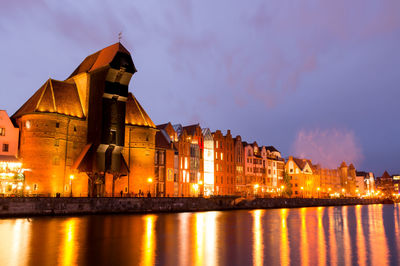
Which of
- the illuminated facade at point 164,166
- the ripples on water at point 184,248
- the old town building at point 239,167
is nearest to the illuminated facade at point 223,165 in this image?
the old town building at point 239,167

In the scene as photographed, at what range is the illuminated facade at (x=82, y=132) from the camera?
54719 millimetres

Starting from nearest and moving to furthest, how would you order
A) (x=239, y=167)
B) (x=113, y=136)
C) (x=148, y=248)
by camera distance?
(x=148, y=248) < (x=113, y=136) < (x=239, y=167)

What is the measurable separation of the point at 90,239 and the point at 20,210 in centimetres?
2322

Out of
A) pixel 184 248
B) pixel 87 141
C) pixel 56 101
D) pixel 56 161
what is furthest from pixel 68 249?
pixel 56 101

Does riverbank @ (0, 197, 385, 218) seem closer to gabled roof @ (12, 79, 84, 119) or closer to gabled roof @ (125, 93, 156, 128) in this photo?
gabled roof @ (125, 93, 156, 128)

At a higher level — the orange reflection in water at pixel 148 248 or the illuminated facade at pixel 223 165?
the illuminated facade at pixel 223 165

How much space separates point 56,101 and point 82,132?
236 inches

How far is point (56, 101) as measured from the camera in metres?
58.1

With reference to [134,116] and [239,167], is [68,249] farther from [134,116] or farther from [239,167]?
[239,167]

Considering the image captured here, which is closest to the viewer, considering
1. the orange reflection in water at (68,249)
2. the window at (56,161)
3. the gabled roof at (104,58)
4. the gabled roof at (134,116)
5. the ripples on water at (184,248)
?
the orange reflection in water at (68,249)

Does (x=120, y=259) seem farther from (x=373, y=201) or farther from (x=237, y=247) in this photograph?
(x=373, y=201)

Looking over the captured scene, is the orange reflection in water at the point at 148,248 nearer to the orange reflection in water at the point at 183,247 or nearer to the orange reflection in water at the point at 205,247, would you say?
the orange reflection in water at the point at 183,247

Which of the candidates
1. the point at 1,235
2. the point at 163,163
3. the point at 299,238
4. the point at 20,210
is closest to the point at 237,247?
the point at 299,238

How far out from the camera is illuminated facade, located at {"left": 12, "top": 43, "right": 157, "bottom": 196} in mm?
54719
